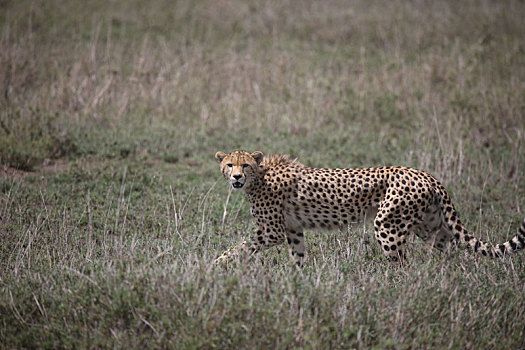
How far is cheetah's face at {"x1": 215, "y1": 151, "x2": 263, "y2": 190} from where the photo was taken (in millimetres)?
5215

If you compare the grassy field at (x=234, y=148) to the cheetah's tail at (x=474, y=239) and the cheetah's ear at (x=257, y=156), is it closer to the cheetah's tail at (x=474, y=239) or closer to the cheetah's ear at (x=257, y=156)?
the cheetah's tail at (x=474, y=239)

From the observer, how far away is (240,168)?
17.2 feet

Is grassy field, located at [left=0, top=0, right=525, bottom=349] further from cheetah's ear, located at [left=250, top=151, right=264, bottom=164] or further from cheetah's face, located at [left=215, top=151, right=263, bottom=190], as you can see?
cheetah's ear, located at [left=250, top=151, right=264, bottom=164]

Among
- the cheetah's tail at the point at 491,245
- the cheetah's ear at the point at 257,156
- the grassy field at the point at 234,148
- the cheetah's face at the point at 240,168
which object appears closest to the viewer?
the grassy field at the point at 234,148

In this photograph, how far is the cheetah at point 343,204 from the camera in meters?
4.90

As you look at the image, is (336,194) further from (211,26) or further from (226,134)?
(211,26)

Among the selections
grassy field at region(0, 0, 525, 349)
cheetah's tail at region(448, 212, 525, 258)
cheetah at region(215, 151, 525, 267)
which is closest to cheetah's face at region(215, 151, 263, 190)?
cheetah at region(215, 151, 525, 267)

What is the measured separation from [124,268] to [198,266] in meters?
0.52

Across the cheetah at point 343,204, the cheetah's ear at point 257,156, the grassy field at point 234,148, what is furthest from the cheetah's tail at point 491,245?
the cheetah's ear at point 257,156

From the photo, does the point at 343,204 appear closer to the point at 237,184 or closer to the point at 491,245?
the point at 237,184

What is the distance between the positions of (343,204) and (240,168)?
95 centimetres

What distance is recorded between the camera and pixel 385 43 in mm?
13438

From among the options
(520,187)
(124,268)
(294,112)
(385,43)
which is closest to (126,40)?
(294,112)

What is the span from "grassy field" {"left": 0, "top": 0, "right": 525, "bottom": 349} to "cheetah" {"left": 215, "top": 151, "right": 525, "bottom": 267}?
20 centimetres
